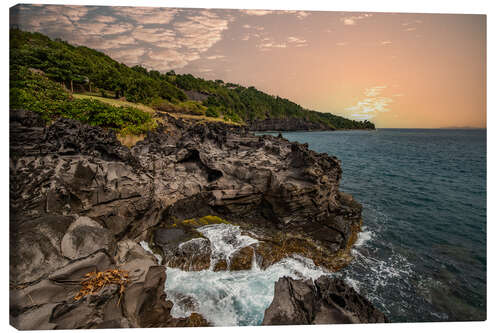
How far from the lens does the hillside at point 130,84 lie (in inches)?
282

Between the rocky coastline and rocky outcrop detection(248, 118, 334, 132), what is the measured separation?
64.4m

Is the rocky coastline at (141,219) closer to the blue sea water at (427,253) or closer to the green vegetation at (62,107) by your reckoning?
the blue sea water at (427,253)

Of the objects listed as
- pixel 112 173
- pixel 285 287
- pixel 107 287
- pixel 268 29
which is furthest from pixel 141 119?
pixel 285 287

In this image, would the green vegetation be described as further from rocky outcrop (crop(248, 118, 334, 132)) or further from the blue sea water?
rocky outcrop (crop(248, 118, 334, 132))

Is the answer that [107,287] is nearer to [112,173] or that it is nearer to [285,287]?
[285,287]

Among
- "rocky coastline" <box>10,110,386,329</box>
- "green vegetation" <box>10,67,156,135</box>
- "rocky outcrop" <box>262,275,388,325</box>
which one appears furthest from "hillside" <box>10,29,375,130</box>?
"rocky outcrop" <box>262,275,388,325</box>

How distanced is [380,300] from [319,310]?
3.55 metres

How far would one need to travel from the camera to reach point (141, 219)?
21.3ft

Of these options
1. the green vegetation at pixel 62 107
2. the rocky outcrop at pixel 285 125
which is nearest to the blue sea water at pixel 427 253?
the green vegetation at pixel 62 107

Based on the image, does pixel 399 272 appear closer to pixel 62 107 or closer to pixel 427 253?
pixel 427 253

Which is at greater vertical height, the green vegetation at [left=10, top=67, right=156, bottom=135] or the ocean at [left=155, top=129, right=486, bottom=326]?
the green vegetation at [left=10, top=67, right=156, bottom=135]

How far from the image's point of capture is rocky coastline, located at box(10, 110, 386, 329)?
3.14 m

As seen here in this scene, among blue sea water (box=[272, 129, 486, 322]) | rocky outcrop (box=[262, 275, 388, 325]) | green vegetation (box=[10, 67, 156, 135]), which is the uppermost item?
green vegetation (box=[10, 67, 156, 135])

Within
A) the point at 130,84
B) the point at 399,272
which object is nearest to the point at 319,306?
the point at 399,272
